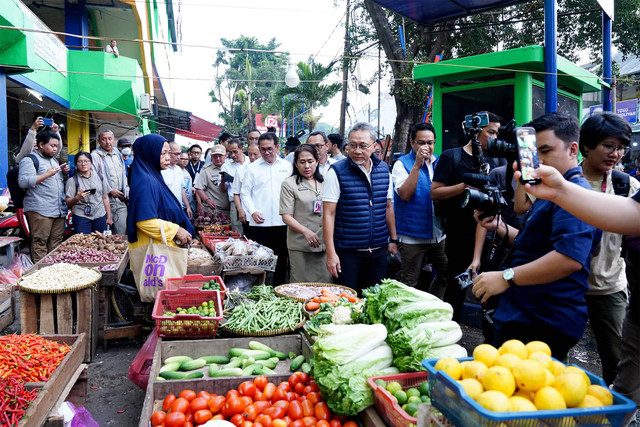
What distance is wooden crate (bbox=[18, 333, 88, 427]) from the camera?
8.14 feet

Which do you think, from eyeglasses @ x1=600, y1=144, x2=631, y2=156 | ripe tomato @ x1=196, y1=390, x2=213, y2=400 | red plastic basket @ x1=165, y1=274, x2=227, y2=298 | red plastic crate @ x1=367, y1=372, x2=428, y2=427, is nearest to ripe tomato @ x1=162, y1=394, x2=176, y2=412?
ripe tomato @ x1=196, y1=390, x2=213, y2=400

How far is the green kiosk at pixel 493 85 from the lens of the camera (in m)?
5.96

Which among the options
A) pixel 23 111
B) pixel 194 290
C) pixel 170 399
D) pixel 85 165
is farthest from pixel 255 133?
pixel 23 111

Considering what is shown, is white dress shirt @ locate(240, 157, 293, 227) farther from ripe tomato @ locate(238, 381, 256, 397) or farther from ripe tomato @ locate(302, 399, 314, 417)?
ripe tomato @ locate(302, 399, 314, 417)

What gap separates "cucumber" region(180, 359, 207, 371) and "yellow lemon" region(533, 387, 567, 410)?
7.78 ft

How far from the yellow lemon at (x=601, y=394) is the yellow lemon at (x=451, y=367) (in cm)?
41

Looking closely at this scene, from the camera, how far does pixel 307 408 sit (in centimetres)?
251

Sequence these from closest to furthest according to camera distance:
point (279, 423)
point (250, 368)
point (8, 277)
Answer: point (279, 423) → point (250, 368) → point (8, 277)

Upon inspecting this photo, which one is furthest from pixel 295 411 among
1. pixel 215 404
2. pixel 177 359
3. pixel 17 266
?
pixel 17 266

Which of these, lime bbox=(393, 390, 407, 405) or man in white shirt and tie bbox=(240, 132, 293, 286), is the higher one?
man in white shirt and tie bbox=(240, 132, 293, 286)

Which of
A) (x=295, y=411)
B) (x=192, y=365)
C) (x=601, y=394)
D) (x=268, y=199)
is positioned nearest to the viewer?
(x=601, y=394)

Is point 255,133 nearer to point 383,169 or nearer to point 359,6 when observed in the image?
point 383,169

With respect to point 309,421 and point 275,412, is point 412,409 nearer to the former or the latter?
point 309,421

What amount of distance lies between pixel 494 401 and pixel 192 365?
2.34 meters
